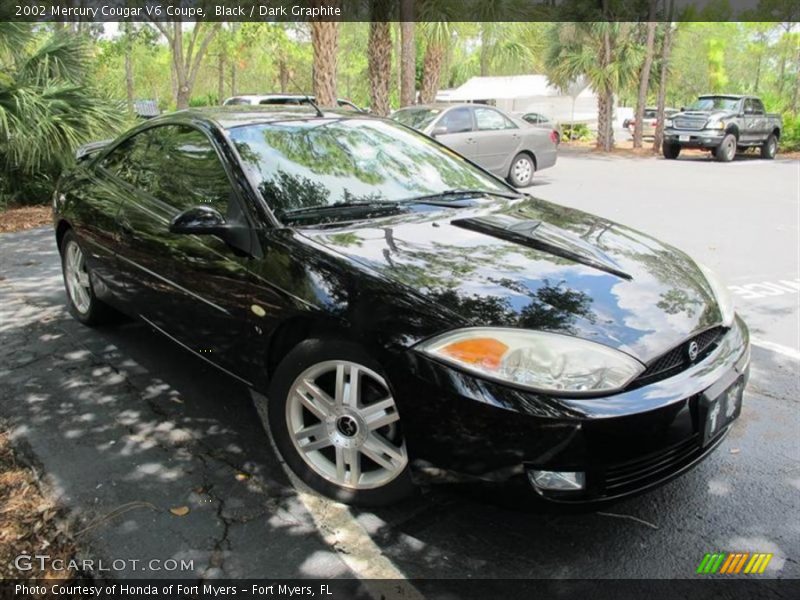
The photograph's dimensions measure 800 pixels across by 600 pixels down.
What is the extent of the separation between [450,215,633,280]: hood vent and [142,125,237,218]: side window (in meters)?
1.11

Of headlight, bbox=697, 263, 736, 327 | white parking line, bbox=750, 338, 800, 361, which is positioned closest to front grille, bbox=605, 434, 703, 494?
headlight, bbox=697, 263, 736, 327

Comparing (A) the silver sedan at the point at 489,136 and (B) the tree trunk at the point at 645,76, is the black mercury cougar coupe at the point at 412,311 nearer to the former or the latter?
(A) the silver sedan at the point at 489,136

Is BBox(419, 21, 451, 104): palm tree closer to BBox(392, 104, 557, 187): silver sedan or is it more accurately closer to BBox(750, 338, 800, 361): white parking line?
BBox(392, 104, 557, 187): silver sedan

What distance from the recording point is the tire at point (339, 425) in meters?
2.46

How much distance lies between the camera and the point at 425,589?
2.24m

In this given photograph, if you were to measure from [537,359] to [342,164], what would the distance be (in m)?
1.64

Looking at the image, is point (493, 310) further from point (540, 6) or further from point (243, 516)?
point (540, 6)

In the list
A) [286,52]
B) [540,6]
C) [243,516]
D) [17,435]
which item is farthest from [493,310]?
[286,52]

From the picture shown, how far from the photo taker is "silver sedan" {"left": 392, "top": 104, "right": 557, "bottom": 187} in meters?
10.6

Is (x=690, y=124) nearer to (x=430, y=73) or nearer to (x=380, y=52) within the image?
(x=430, y=73)

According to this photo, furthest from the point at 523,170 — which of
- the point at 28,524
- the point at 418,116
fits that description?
the point at 28,524

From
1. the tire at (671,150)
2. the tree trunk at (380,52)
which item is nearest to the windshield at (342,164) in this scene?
the tree trunk at (380,52)

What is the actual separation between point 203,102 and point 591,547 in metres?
45.3

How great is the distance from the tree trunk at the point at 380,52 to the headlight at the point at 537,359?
11441 mm
